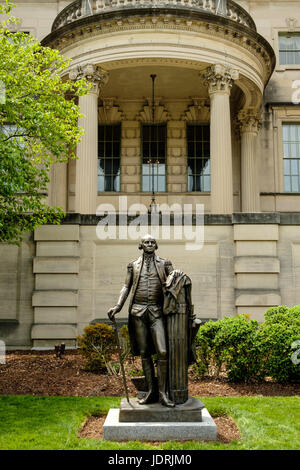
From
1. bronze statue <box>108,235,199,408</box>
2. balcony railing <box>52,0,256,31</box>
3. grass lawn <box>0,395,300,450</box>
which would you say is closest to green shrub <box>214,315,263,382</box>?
grass lawn <box>0,395,300,450</box>

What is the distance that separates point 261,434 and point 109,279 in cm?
834

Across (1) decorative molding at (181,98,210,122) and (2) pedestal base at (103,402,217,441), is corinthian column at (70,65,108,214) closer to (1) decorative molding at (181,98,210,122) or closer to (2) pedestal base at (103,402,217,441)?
(1) decorative molding at (181,98,210,122)

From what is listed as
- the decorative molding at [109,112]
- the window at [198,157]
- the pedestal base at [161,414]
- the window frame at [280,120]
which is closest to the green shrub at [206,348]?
the pedestal base at [161,414]

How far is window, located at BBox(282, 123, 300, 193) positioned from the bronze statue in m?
17.2

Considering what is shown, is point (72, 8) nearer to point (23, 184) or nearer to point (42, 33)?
point (42, 33)

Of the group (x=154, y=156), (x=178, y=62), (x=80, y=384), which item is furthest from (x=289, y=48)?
(x=80, y=384)

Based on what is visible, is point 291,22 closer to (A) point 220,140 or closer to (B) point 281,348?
(A) point 220,140

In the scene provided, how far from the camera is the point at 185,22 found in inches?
679

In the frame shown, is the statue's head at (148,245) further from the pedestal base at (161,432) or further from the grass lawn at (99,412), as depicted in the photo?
the grass lawn at (99,412)

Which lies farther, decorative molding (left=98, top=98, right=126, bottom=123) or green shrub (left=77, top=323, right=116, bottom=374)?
decorative molding (left=98, top=98, right=126, bottom=123)

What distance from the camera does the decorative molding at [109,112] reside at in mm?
22858

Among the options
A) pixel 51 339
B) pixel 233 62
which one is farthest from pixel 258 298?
pixel 233 62

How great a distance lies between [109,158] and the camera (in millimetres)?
23234

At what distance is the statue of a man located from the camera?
7.04 meters
